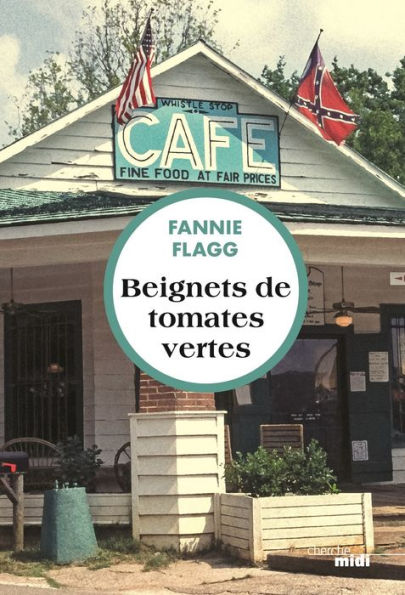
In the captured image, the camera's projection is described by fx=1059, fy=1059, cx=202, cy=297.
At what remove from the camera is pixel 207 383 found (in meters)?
9.86

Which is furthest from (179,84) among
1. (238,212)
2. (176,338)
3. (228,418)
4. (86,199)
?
(176,338)


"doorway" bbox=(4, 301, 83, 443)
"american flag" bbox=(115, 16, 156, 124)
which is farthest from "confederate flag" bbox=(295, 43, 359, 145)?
"doorway" bbox=(4, 301, 83, 443)

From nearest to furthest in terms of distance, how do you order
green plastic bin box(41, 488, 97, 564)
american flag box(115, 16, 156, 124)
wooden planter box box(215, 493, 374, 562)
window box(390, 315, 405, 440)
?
wooden planter box box(215, 493, 374, 562) → green plastic bin box(41, 488, 97, 564) → american flag box(115, 16, 156, 124) → window box(390, 315, 405, 440)

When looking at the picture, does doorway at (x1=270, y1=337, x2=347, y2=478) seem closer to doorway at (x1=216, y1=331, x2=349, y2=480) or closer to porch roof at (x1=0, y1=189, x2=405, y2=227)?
doorway at (x1=216, y1=331, x2=349, y2=480)

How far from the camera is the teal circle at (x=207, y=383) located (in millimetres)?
9828

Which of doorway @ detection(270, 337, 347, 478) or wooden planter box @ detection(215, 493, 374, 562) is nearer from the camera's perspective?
wooden planter box @ detection(215, 493, 374, 562)

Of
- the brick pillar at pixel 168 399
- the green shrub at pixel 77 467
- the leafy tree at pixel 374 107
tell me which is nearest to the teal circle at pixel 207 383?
the brick pillar at pixel 168 399

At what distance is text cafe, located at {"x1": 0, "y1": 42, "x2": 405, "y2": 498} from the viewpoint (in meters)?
13.9

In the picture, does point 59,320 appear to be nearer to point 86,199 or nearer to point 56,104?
point 86,199

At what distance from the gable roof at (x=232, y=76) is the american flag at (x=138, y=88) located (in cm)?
58

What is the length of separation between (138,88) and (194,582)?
25.1ft

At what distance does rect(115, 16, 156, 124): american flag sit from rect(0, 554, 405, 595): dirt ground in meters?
6.96

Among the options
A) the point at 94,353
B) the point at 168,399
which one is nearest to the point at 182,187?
the point at 94,353

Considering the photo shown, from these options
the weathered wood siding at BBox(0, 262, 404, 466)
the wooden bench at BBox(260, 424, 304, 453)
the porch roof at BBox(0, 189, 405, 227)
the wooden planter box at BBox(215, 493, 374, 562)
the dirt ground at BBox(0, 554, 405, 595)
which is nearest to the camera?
the dirt ground at BBox(0, 554, 405, 595)
